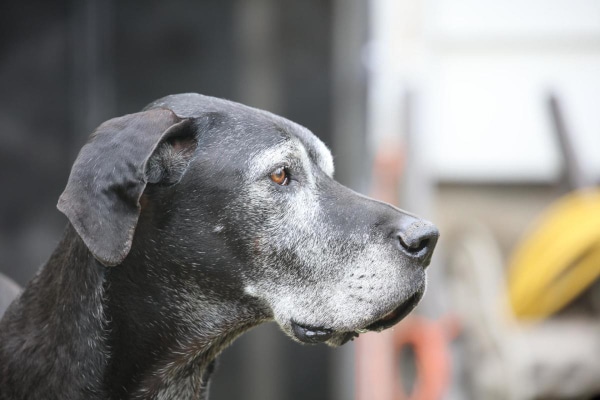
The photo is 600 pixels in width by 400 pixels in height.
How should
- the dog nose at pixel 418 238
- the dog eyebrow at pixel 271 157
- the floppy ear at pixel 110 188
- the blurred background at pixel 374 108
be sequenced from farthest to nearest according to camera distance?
the blurred background at pixel 374 108 < the dog eyebrow at pixel 271 157 < the dog nose at pixel 418 238 < the floppy ear at pixel 110 188

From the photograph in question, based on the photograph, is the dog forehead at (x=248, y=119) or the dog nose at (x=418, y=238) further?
the dog forehead at (x=248, y=119)

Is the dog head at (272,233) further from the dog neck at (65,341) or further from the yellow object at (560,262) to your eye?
the yellow object at (560,262)

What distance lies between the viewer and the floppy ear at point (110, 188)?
8.64 ft

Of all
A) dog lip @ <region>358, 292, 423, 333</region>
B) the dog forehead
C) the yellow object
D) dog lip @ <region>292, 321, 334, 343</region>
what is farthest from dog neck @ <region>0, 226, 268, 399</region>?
the yellow object

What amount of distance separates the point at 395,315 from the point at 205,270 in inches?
24.0

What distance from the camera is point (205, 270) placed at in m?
2.93

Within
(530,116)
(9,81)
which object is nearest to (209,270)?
(9,81)

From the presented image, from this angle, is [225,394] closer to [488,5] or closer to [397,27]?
[397,27]

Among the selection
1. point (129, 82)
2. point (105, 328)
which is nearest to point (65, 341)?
point (105, 328)

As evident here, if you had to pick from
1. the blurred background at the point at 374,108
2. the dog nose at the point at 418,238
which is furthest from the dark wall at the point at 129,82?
the dog nose at the point at 418,238

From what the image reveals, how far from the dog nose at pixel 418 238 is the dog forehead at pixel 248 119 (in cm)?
43

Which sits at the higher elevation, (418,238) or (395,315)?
(418,238)

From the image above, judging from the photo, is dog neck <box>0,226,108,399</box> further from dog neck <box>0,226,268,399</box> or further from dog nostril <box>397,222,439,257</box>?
dog nostril <box>397,222,439,257</box>

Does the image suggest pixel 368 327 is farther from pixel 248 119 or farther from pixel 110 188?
pixel 110 188
